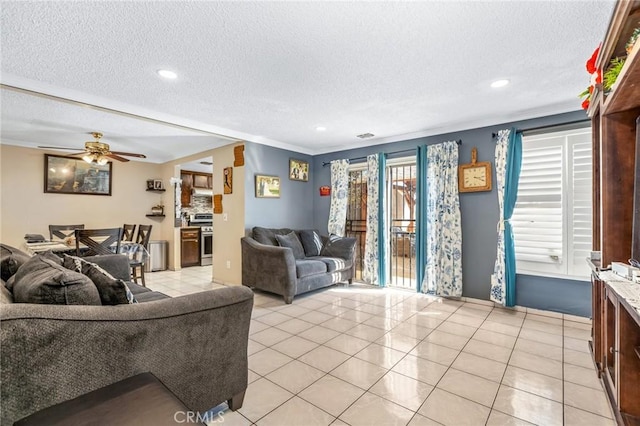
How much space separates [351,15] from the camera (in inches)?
69.7

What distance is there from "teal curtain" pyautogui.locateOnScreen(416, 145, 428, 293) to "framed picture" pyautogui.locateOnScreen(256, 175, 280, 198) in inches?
89.5

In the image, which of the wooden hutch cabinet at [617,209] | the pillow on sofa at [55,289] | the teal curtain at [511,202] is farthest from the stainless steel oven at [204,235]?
the wooden hutch cabinet at [617,209]

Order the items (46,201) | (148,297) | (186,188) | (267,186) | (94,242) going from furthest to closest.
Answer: (186,188), (46,201), (267,186), (94,242), (148,297)

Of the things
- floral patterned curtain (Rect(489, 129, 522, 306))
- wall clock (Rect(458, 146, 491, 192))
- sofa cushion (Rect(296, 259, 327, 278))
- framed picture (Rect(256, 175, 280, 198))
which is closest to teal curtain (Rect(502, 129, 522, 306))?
floral patterned curtain (Rect(489, 129, 522, 306))

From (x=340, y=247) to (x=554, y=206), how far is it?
2.85m

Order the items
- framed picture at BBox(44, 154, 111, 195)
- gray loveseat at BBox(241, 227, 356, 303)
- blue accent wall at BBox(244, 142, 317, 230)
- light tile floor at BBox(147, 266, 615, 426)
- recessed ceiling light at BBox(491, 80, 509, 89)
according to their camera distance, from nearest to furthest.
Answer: light tile floor at BBox(147, 266, 615, 426)
recessed ceiling light at BBox(491, 80, 509, 89)
gray loveseat at BBox(241, 227, 356, 303)
blue accent wall at BBox(244, 142, 317, 230)
framed picture at BBox(44, 154, 111, 195)

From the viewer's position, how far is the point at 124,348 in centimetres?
125

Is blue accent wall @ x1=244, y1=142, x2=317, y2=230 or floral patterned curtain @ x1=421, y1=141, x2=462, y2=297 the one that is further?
blue accent wall @ x1=244, y1=142, x2=317, y2=230

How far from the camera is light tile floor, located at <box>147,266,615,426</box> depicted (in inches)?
67.9

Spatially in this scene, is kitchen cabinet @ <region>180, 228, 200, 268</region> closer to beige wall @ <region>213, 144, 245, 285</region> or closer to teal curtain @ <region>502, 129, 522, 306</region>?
beige wall @ <region>213, 144, 245, 285</region>

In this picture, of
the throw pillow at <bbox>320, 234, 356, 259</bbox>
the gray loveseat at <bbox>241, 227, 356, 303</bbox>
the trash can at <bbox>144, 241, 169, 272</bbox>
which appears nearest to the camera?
the gray loveseat at <bbox>241, 227, 356, 303</bbox>

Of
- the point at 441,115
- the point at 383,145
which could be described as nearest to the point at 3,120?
the point at 383,145

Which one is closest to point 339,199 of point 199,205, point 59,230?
point 199,205

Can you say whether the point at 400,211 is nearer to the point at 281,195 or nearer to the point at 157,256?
the point at 281,195
